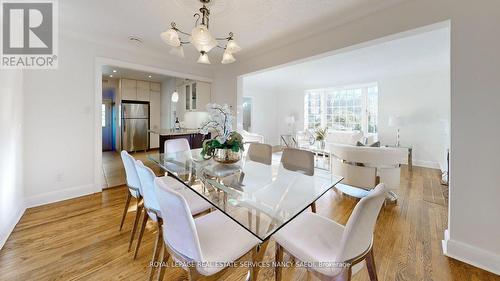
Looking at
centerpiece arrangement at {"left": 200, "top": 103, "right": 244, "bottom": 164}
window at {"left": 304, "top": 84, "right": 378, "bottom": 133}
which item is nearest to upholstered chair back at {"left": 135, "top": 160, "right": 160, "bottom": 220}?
centerpiece arrangement at {"left": 200, "top": 103, "right": 244, "bottom": 164}

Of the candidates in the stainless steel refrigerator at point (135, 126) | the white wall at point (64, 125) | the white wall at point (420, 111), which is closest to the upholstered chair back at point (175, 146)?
the white wall at point (64, 125)

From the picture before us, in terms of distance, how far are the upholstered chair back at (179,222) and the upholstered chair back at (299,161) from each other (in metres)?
1.39

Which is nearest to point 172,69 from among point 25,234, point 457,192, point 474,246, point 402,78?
point 25,234

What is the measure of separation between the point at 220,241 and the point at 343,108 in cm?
660

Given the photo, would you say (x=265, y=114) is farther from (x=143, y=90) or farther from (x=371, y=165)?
(x=371, y=165)

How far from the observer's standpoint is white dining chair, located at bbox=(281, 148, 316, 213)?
7.07 feet

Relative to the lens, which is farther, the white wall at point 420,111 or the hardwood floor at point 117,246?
the white wall at point 420,111

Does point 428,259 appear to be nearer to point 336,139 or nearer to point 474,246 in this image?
point 474,246

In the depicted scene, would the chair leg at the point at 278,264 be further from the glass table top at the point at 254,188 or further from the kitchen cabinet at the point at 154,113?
the kitchen cabinet at the point at 154,113

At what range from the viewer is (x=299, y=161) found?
2.29 meters

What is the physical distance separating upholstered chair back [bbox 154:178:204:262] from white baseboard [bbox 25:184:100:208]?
9.50 feet

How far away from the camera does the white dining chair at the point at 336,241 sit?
94cm

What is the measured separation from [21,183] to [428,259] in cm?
454

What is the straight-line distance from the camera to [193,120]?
5.61 metres
